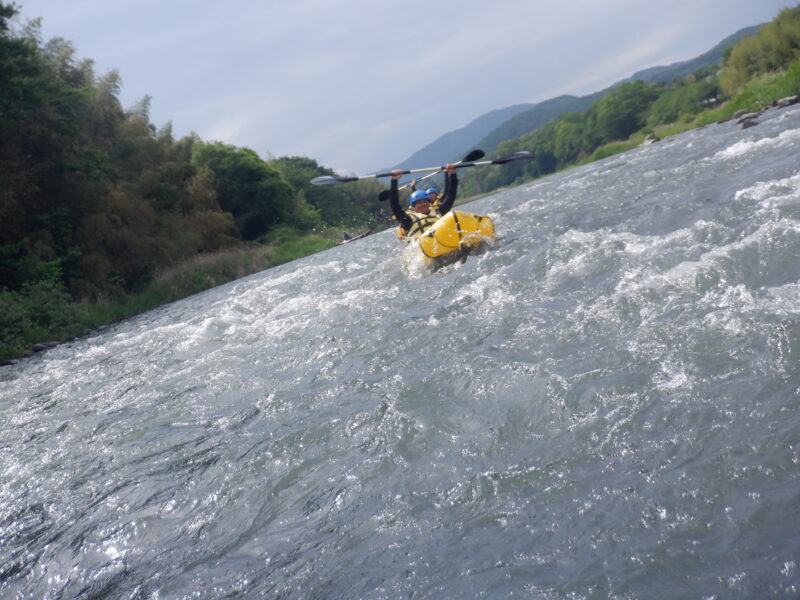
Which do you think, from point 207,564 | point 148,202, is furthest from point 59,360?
point 148,202

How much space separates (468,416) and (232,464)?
4.72ft

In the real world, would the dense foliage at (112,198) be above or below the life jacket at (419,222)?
above

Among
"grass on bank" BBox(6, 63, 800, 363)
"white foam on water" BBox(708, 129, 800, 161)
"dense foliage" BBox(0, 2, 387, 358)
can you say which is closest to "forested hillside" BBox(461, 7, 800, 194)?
"grass on bank" BBox(6, 63, 800, 363)

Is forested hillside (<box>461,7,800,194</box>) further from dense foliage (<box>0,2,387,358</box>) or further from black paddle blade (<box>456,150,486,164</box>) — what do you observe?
dense foliage (<box>0,2,387,358</box>)

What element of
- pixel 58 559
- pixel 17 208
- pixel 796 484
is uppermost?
pixel 17 208

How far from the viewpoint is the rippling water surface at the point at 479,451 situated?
2.24m

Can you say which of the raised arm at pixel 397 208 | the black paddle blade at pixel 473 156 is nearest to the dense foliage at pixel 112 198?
the raised arm at pixel 397 208

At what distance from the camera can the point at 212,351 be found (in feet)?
25.3

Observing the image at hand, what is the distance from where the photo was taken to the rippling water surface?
2.24m

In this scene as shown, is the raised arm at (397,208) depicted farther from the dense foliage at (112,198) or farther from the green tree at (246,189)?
the green tree at (246,189)

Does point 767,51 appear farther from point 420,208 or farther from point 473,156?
point 420,208

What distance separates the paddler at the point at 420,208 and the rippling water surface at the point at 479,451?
14.3 feet

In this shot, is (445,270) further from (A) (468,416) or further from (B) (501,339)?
(A) (468,416)

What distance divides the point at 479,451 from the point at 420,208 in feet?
30.2
